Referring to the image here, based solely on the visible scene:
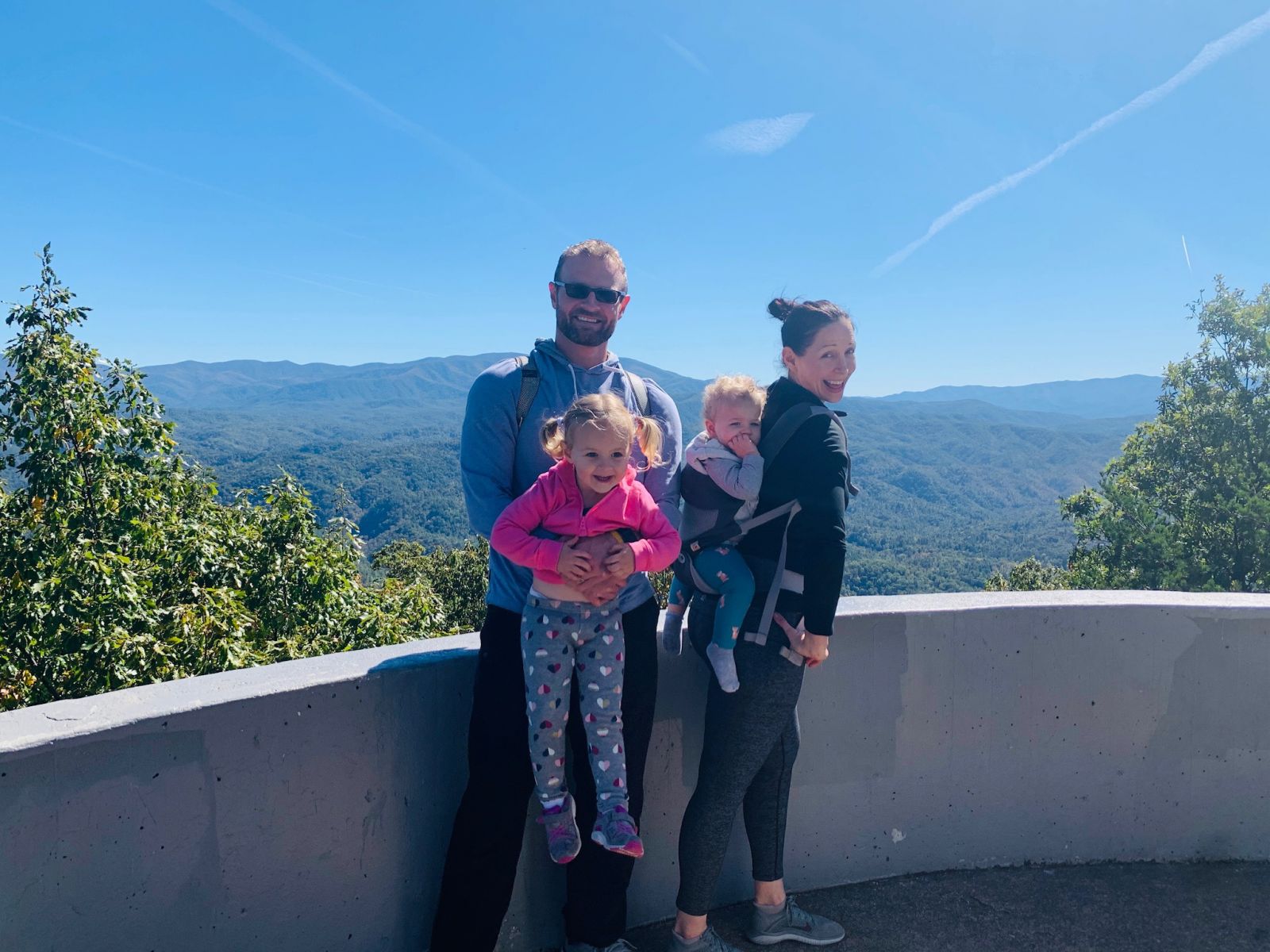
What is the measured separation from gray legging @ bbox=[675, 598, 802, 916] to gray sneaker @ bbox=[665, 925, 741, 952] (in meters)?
0.09

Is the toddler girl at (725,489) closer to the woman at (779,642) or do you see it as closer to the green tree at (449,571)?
the woman at (779,642)

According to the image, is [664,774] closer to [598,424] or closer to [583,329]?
[598,424]

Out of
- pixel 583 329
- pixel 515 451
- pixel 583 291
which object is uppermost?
pixel 583 291

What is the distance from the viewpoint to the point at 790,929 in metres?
2.53

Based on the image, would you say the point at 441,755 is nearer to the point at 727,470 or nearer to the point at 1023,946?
the point at 727,470

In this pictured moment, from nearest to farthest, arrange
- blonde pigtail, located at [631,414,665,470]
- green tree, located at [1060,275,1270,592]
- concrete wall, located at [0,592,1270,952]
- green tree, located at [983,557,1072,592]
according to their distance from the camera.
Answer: concrete wall, located at [0,592,1270,952], blonde pigtail, located at [631,414,665,470], green tree, located at [1060,275,1270,592], green tree, located at [983,557,1072,592]

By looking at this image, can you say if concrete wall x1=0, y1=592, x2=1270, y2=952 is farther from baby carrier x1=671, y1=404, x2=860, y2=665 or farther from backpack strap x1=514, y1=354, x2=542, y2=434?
backpack strap x1=514, y1=354, x2=542, y2=434

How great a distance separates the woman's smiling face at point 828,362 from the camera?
7.84ft

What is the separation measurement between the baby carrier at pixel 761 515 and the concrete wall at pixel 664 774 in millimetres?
436

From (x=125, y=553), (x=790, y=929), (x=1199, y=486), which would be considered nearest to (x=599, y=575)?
(x=790, y=929)

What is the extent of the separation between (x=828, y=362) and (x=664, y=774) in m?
1.39

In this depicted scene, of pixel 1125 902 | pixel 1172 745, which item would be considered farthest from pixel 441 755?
pixel 1172 745

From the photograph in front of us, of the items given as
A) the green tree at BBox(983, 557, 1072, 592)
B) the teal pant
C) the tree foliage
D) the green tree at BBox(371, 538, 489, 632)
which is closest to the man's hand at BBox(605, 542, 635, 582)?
the teal pant

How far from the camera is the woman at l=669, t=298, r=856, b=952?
2.21 m
